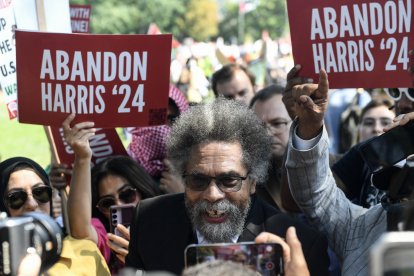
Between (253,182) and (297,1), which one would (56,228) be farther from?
(297,1)

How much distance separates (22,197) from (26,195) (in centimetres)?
2

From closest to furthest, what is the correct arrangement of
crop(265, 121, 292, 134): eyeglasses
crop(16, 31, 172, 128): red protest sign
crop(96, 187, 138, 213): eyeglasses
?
crop(16, 31, 172, 128): red protest sign, crop(96, 187, 138, 213): eyeglasses, crop(265, 121, 292, 134): eyeglasses

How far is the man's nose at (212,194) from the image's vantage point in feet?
12.9

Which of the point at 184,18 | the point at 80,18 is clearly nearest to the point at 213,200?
the point at 80,18

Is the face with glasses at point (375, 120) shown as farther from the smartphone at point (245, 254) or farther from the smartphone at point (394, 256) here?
the smartphone at point (394, 256)

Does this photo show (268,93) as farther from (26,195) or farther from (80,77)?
(26,195)

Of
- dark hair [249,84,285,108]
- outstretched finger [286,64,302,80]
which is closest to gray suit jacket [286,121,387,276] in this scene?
outstretched finger [286,64,302,80]

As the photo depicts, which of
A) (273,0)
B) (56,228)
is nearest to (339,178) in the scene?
(56,228)

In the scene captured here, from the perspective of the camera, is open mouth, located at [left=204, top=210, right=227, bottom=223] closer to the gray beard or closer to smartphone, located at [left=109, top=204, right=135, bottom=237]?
the gray beard

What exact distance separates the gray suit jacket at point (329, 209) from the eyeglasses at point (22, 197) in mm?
1279

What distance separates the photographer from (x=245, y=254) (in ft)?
9.71

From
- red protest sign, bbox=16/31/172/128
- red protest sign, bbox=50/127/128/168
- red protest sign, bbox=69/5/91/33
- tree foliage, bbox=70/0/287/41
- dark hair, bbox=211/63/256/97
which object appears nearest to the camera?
red protest sign, bbox=16/31/172/128

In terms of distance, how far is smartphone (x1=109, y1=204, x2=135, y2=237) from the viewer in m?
4.70

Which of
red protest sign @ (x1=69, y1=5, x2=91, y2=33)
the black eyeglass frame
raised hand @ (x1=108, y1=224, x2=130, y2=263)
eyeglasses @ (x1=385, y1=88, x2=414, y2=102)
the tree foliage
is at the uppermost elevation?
the tree foliage
